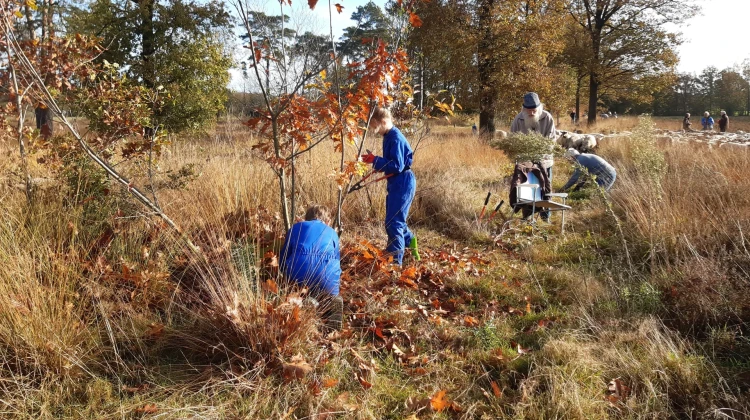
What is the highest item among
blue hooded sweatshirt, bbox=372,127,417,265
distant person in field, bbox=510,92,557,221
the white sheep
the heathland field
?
distant person in field, bbox=510,92,557,221

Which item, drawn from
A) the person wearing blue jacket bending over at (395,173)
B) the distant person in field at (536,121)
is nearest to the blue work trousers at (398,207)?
the person wearing blue jacket bending over at (395,173)

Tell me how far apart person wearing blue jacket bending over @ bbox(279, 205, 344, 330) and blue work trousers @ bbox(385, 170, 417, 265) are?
1179mm

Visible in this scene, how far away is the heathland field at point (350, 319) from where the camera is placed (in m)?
2.26

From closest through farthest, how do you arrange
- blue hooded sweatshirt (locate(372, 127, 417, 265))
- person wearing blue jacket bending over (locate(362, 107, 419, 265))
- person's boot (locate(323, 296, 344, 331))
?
1. person's boot (locate(323, 296, 344, 331))
2. person wearing blue jacket bending over (locate(362, 107, 419, 265))
3. blue hooded sweatshirt (locate(372, 127, 417, 265))

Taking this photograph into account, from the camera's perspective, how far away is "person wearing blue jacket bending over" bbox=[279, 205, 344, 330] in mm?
2893

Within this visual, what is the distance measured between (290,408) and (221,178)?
3.11 m

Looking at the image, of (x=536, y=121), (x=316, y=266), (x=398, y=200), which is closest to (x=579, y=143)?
(x=536, y=121)

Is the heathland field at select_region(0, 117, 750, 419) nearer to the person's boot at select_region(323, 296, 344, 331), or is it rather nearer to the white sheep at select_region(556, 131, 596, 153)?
the person's boot at select_region(323, 296, 344, 331)

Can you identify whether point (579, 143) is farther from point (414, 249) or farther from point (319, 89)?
point (319, 89)

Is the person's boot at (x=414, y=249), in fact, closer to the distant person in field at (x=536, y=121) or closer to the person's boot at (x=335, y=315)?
the person's boot at (x=335, y=315)

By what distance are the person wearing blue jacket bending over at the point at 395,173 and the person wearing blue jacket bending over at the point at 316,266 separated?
3.71ft

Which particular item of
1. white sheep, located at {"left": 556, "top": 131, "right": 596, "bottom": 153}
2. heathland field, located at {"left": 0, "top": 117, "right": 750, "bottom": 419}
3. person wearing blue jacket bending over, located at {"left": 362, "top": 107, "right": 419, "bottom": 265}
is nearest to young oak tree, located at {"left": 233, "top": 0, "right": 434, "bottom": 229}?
person wearing blue jacket bending over, located at {"left": 362, "top": 107, "right": 419, "bottom": 265}

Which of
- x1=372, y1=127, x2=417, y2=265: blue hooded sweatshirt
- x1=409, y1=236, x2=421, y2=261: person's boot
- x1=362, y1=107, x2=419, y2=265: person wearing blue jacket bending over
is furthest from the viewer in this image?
x1=409, y1=236, x2=421, y2=261: person's boot

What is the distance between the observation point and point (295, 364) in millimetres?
2361
